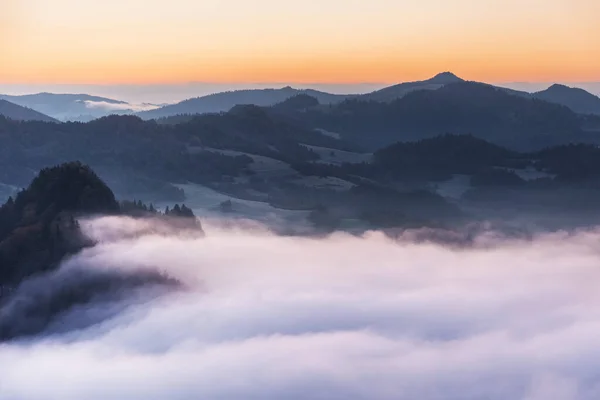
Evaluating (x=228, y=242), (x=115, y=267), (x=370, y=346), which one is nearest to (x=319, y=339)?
(x=370, y=346)

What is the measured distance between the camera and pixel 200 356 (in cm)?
10575

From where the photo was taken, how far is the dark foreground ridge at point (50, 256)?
102312 millimetres

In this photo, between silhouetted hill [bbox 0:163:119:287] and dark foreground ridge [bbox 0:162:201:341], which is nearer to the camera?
dark foreground ridge [bbox 0:162:201:341]

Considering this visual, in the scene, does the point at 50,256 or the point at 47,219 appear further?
the point at 47,219

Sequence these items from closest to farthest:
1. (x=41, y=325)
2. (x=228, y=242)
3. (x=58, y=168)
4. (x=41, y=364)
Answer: (x=41, y=364)
(x=41, y=325)
(x=58, y=168)
(x=228, y=242)

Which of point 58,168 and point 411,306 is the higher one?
point 58,168

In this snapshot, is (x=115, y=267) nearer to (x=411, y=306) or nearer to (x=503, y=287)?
(x=411, y=306)

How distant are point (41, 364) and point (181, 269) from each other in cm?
4675

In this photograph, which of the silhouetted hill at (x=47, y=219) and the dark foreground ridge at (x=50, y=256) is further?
the silhouetted hill at (x=47, y=219)

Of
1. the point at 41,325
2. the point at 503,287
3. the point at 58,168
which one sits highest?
the point at 58,168

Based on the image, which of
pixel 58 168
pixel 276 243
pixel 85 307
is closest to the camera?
pixel 85 307

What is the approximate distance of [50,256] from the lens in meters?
111

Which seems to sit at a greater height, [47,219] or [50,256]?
[47,219]

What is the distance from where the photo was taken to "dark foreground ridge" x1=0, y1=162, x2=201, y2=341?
102 meters
